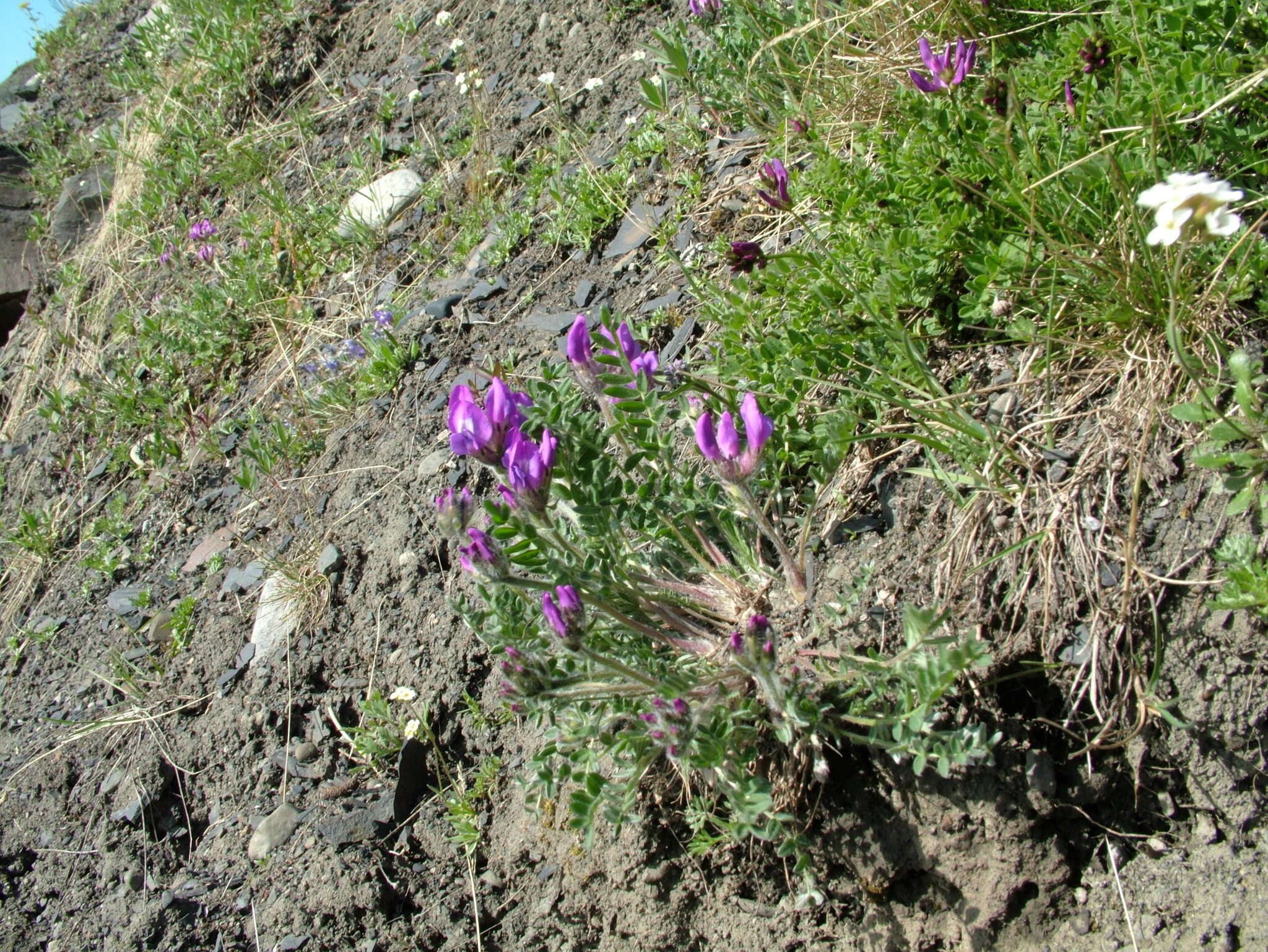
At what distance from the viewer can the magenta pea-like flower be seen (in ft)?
6.73

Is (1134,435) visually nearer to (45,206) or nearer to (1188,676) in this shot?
(1188,676)

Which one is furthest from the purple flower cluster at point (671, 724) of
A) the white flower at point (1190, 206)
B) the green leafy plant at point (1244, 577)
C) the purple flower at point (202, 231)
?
the purple flower at point (202, 231)

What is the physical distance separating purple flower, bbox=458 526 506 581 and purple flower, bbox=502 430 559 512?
0.38ft

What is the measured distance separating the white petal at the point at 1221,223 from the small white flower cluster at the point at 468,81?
3951 millimetres

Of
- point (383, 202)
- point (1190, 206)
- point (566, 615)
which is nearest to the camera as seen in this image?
point (1190, 206)

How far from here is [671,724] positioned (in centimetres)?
190

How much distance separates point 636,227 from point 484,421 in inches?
72.7

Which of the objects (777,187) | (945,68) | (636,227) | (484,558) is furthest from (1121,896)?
(636,227)

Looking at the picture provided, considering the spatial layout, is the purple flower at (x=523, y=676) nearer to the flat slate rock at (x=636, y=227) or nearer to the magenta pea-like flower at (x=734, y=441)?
the magenta pea-like flower at (x=734, y=441)

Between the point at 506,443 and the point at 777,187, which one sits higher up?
the point at 506,443

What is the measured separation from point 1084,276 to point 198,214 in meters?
5.56

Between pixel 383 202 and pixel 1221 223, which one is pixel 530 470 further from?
pixel 383 202

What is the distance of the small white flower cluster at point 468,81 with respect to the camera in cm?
483

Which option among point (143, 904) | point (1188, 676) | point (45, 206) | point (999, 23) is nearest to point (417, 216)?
point (999, 23)
